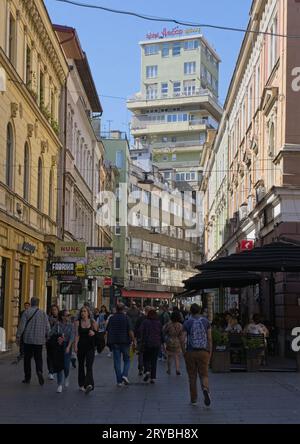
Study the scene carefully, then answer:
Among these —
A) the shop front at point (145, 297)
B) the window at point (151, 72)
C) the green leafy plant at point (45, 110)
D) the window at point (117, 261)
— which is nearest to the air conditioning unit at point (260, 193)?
the green leafy plant at point (45, 110)

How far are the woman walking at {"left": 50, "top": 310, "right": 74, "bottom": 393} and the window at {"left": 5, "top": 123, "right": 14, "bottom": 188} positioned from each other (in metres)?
9.67

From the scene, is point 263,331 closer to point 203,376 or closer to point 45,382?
point 45,382

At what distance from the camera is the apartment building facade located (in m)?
24.4

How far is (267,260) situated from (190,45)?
11562 centimetres

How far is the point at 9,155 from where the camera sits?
2484 cm

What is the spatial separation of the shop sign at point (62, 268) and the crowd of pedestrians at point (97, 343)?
13161 mm

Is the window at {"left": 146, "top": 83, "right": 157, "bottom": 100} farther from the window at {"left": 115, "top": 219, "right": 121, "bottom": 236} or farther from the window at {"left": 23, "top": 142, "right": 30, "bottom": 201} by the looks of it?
the window at {"left": 23, "top": 142, "right": 30, "bottom": 201}

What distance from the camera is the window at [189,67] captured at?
129 meters

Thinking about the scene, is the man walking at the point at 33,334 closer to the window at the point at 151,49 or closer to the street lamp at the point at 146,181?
the street lamp at the point at 146,181

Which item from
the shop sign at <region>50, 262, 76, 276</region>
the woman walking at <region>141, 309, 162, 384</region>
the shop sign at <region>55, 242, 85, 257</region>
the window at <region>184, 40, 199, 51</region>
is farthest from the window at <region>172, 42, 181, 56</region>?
the woman walking at <region>141, 309, 162, 384</region>

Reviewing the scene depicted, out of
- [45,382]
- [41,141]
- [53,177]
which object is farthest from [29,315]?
[53,177]

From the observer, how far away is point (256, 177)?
104 feet

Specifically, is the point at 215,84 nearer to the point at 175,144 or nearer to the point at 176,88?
the point at 176,88

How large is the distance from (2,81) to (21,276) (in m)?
7.71
